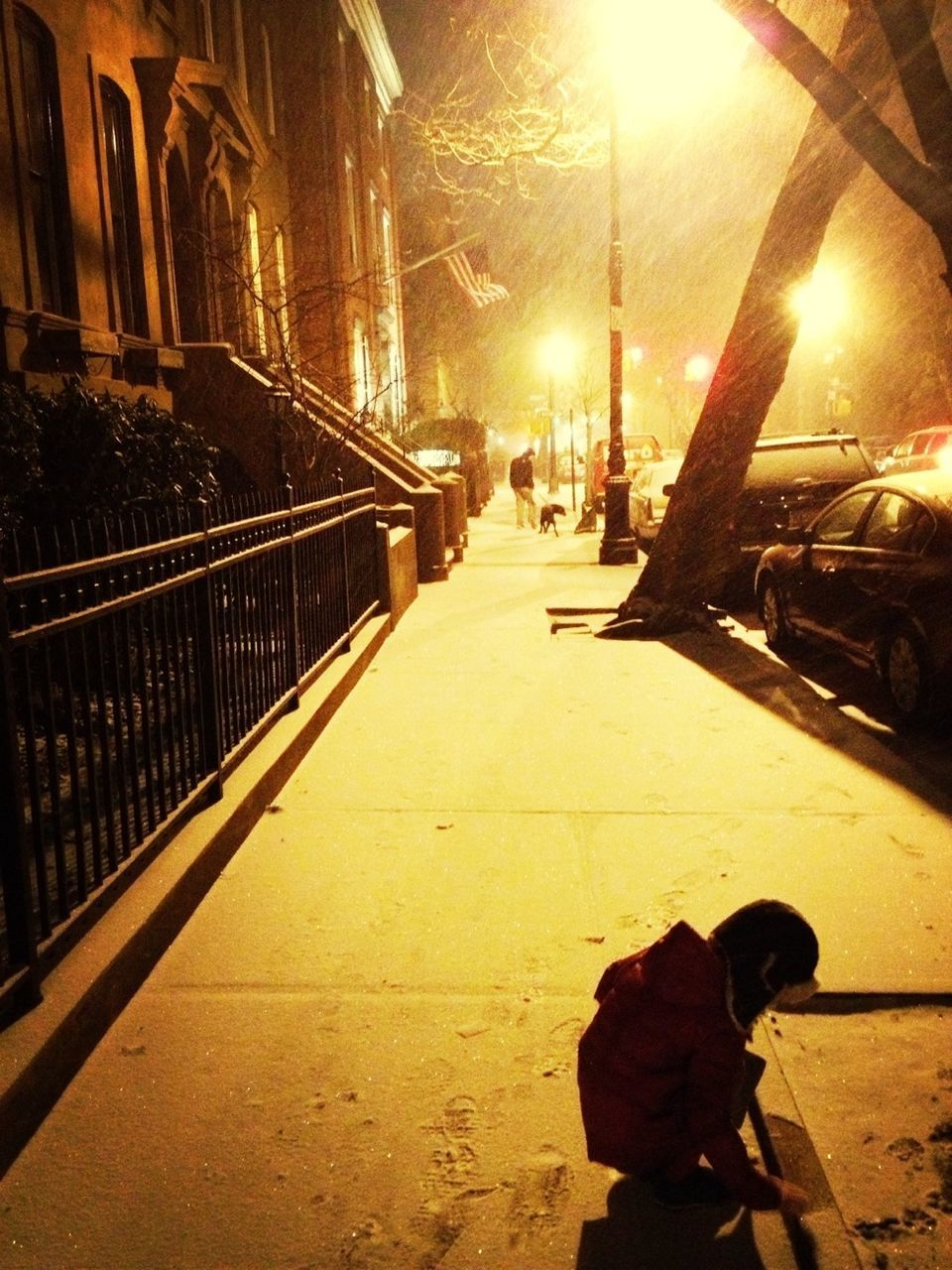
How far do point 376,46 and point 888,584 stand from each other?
2898 centimetres

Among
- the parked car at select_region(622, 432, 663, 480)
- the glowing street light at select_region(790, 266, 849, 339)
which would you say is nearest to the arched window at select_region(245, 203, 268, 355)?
the parked car at select_region(622, 432, 663, 480)

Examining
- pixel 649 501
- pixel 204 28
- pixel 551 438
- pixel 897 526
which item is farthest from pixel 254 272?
pixel 551 438

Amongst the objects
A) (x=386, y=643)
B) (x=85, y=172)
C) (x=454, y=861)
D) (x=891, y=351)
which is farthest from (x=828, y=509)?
(x=891, y=351)

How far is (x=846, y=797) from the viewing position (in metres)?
5.91

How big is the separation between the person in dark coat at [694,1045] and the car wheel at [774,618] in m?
7.78

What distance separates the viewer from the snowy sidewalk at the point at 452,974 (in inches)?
108

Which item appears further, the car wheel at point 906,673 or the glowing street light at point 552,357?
the glowing street light at point 552,357

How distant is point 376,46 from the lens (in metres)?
31.7

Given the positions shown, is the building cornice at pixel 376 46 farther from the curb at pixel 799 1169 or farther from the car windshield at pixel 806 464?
the curb at pixel 799 1169

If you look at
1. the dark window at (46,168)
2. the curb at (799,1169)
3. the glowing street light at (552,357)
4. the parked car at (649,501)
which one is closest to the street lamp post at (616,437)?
the parked car at (649,501)

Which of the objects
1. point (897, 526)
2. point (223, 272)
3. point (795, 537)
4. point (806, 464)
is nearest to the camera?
point (897, 526)

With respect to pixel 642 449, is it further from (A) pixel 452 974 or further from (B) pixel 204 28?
(A) pixel 452 974

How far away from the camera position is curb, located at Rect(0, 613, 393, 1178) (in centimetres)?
307

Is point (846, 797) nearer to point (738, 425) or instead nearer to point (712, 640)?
point (712, 640)
